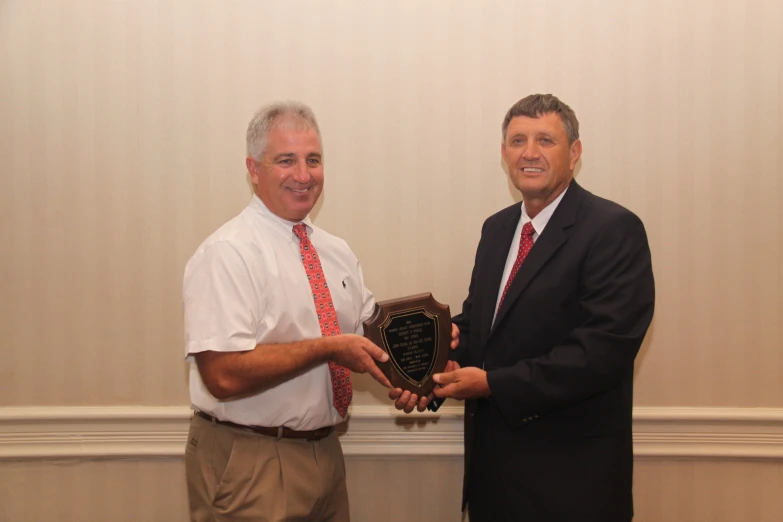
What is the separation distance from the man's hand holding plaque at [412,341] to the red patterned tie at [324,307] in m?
0.13

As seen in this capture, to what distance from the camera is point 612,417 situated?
207cm

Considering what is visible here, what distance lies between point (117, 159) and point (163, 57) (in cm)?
49

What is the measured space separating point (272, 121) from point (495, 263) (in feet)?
3.06

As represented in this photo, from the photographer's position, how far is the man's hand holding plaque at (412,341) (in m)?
2.08

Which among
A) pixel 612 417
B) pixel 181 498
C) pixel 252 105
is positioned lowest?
Answer: pixel 181 498

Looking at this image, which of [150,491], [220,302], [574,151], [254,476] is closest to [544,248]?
[574,151]

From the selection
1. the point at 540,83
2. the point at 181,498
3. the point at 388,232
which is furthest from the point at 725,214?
the point at 181,498

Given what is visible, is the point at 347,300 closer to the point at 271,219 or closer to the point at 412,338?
the point at 412,338

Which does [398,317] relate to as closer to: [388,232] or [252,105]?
[388,232]

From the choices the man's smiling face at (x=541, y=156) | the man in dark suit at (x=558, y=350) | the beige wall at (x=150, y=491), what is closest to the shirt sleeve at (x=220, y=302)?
the man in dark suit at (x=558, y=350)

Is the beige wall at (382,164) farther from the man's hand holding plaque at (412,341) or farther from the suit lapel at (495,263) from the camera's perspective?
the man's hand holding plaque at (412,341)

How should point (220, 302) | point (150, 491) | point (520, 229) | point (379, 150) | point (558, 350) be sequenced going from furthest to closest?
point (150, 491) < point (379, 150) < point (520, 229) < point (558, 350) < point (220, 302)

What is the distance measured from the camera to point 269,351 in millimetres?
1896

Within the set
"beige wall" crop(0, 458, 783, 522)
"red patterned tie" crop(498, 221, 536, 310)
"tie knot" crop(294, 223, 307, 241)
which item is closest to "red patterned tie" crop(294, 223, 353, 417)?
Answer: "tie knot" crop(294, 223, 307, 241)
